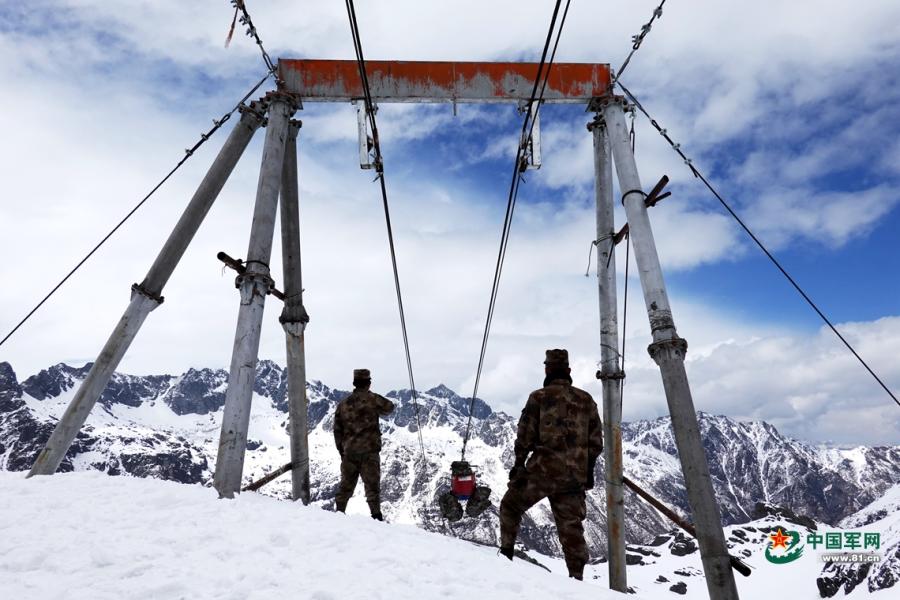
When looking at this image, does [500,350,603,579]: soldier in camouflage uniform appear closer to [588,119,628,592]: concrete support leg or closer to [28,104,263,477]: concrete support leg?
[588,119,628,592]: concrete support leg

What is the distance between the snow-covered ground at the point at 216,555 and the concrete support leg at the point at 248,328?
2.50ft

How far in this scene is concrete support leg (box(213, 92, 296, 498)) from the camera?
756 cm

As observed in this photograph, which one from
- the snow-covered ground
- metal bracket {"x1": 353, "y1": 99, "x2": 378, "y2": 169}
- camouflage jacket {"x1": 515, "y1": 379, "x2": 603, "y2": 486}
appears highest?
metal bracket {"x1": 353, "y1": 99, "x2": 378, "y2": 169}

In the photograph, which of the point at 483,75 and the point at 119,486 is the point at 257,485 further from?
the point at 483,75

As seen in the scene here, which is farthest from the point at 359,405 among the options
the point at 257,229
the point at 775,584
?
the point at 775,584

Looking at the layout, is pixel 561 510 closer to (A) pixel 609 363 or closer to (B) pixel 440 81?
(A) pixel 609 363

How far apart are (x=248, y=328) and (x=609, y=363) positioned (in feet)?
18.1

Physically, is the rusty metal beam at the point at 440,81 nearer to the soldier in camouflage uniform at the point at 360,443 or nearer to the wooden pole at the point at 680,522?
the soldier in camouflage uniform at the point at 360,443

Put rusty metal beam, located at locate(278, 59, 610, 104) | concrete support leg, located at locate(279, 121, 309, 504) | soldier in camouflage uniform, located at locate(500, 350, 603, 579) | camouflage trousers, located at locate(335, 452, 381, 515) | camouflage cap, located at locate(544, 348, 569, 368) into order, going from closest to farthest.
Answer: soldier in camouflage uniform, located at locate(500, 350, 603, 579)
camouflage cap, located at locate(544, 348, 569, 368)
camouflage trousers, located at locate(335, 452, 381, 515)
rusty metal beam, located at locate(278, 59, 610, 104)
concrete support leg, located at locate(279, 121, 309, 504)

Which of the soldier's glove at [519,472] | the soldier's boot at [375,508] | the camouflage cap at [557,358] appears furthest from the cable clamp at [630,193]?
the soldier's boot at [375,508]

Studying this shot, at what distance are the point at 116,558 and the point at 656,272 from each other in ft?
21.2

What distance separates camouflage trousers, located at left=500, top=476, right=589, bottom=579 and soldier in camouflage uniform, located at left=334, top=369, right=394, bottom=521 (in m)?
3.24

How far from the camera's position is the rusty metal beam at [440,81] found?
31.9 ft

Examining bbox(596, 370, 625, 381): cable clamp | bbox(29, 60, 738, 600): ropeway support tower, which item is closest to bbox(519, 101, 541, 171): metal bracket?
bbox(29, 60, 738, 600): ropeway support tower
